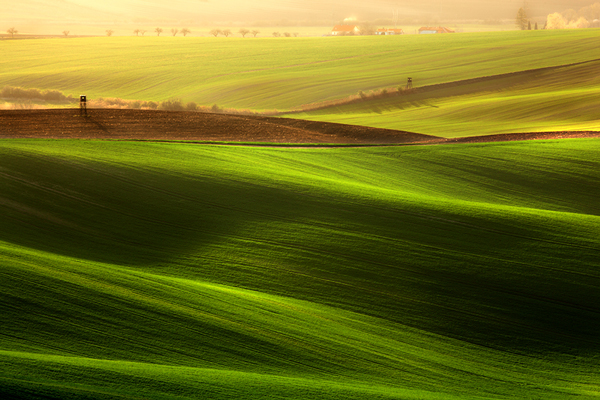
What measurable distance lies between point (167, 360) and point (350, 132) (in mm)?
22671

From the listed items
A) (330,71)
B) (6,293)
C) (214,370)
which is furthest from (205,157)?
(330,71)

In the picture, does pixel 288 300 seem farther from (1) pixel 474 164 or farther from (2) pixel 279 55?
(2) pixel 279 55

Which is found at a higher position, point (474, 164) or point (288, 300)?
point (474, 164)

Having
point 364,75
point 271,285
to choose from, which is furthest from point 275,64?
point 271,285

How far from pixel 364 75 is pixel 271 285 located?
146ft

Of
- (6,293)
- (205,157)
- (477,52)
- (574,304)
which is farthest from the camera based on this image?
(477,52)

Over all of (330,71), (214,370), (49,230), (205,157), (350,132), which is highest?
(330,71)

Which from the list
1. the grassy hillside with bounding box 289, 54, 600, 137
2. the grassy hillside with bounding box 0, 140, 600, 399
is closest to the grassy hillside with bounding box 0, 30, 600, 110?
the grassy hillside with bounding box 289, 54, 600, 137

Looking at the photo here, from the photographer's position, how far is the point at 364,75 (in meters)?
51.2

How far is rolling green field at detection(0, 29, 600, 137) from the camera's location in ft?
116

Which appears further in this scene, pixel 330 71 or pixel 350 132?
pixel 330 71

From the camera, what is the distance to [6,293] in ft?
23.3

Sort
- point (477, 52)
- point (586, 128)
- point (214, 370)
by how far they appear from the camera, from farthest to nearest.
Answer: point (477, 52)
point (586, 128)
point (214, 370)

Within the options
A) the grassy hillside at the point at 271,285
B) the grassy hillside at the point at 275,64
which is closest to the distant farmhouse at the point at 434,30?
the grassy hillside at the point at 275,64
